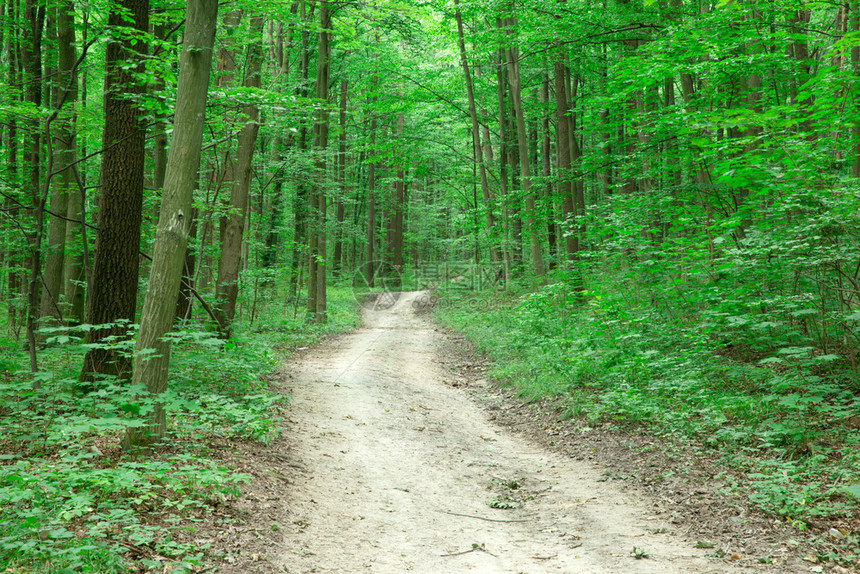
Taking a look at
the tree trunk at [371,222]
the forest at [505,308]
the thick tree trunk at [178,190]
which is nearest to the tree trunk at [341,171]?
the tree trunk at [371,222]

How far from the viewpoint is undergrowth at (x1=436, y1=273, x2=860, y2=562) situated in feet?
15.6

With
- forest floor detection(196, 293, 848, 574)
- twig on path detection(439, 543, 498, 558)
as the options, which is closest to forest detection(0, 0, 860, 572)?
forest floor detection(196, 293, 848, 574)

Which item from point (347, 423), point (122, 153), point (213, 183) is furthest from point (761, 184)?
point (213, 183)

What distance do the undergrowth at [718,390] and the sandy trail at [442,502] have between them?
1.17 m

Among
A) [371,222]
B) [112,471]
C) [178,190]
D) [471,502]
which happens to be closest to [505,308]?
[471,502]

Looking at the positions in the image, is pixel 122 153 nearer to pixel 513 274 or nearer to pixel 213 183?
pixel 213 183

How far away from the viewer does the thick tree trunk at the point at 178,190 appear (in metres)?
4.74

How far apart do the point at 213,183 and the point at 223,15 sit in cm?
493

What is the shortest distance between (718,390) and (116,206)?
27.2 ft

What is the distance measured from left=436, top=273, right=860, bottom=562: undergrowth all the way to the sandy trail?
3.83ft

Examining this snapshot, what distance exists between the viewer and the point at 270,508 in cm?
467

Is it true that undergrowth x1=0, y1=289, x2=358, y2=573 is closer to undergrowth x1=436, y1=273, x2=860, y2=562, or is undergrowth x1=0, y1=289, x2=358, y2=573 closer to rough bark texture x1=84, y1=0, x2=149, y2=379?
rough bark texture x1=84, y1=0, x2=149, y2=379

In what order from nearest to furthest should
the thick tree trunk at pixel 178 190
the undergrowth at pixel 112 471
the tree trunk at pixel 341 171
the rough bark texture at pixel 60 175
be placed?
the undergrowth at pixel 112 471 → the thick tree trunk at pixel 178 190 → the rough bark texture at pixel 60 175 → the tree trunk at pixel 341 171

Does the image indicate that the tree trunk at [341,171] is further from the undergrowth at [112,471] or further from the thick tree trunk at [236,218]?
the undergrowth at [112,471]
